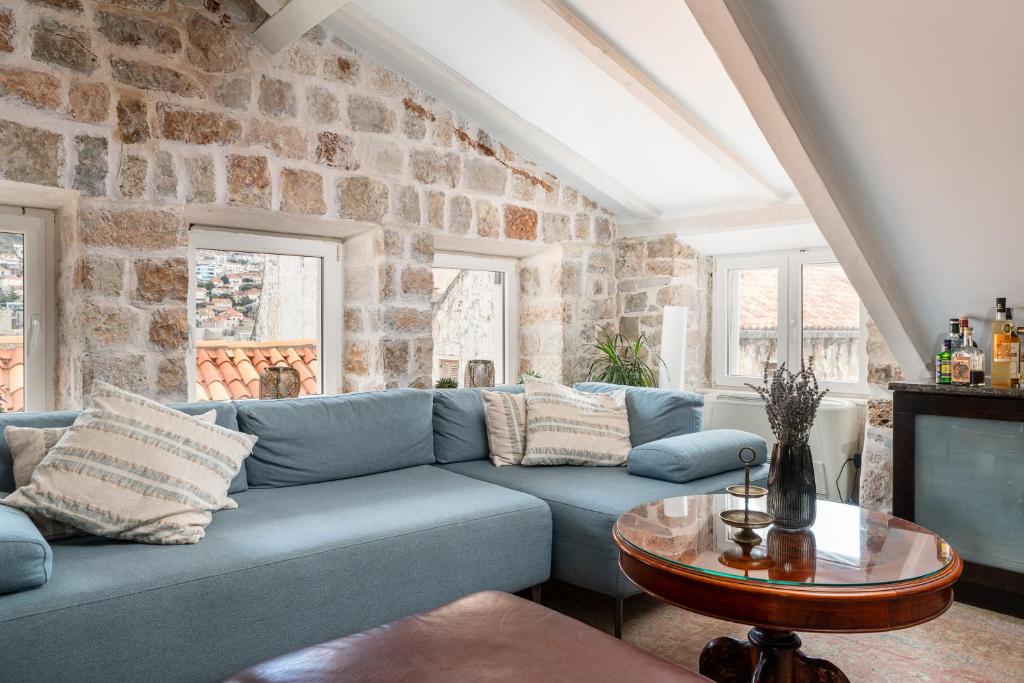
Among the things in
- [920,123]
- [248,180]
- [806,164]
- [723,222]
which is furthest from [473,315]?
[920,123]

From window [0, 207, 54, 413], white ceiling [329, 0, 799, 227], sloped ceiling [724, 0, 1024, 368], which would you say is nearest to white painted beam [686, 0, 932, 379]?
sloped ceiling [724, 0, 1024, 368]

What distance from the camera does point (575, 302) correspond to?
465 centimetres

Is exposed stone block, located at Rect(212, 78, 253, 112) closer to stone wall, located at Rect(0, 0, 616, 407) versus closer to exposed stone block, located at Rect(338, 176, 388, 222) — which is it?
stone wall, located at Rect(0, 0, 616, 407)

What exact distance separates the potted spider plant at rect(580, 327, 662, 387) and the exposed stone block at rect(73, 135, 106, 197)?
9.19 ft

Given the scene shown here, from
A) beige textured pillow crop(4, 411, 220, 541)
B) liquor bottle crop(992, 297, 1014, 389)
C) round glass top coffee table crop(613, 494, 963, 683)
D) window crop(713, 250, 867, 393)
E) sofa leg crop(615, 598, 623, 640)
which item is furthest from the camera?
window crop(713, 250, 867, 393)

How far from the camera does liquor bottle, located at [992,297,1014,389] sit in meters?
2.77

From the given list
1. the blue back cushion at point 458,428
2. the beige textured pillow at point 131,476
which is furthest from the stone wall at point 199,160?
the beige textured pillow at point 131,476

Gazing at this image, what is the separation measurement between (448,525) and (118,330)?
1.61 meters

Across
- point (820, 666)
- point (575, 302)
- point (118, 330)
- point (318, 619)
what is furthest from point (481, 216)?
point (820, 666)

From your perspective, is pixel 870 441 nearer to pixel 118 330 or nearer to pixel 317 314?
pixel 317 314

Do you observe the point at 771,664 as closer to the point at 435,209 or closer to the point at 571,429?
the point at 571,429

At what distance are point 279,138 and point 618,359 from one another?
2.35m

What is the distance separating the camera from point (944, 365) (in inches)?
118

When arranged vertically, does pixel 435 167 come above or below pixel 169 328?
above
